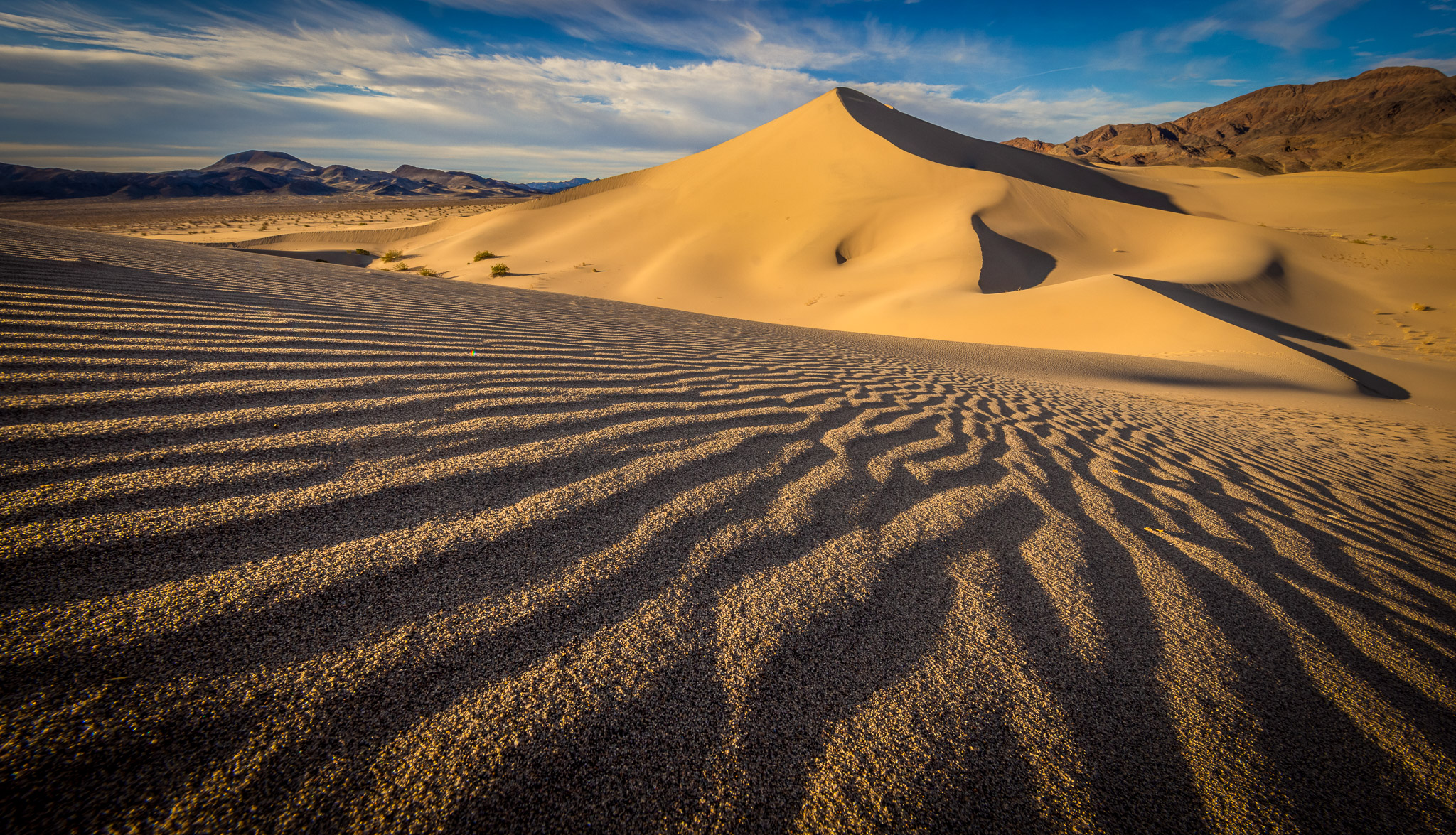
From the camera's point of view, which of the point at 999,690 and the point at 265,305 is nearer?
the point at 999,690

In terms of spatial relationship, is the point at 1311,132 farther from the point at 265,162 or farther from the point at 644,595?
the point at 265,162

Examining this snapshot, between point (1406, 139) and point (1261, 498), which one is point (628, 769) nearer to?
point (1261, 498)

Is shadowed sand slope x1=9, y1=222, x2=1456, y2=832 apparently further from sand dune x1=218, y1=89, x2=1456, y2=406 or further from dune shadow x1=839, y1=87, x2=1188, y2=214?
dune shadow x1=839, y1=87, x2=1188, y2=214

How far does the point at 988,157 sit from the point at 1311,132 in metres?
96.6

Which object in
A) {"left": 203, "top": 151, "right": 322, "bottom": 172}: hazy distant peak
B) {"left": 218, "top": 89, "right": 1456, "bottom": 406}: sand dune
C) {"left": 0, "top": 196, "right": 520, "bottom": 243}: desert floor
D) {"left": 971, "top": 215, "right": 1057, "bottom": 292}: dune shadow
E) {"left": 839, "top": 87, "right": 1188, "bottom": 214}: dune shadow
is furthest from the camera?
{"left": 203, "top": 151, "right": 322, "bottom": 172}: hazy distant peak

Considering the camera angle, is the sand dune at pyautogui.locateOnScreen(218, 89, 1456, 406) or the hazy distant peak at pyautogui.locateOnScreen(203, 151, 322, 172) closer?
the sand dune at pyautogui.locateOnScreen(218, 89, 1456, 406)

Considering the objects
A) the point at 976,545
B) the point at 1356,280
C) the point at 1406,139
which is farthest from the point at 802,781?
the point at 1406,139

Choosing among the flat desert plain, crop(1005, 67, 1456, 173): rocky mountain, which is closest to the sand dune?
the flat desert plain

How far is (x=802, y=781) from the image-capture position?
0.90 meters

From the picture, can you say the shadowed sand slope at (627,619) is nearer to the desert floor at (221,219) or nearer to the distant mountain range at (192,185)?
the desert floor at (221,219)

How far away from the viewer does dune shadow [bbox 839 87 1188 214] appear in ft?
70.0

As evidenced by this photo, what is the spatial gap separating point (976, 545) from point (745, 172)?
69.4ft

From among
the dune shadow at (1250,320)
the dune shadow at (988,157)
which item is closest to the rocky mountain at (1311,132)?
the dune shadow at (988,157)

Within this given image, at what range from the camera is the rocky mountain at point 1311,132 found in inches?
1897
